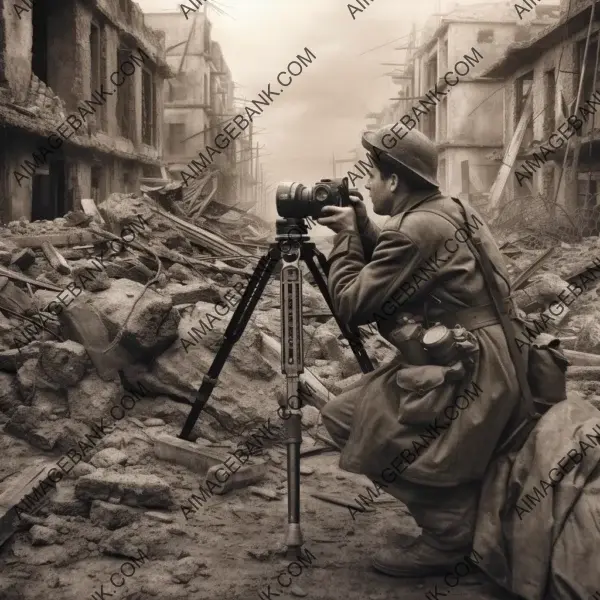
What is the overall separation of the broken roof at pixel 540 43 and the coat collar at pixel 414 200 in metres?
14.7

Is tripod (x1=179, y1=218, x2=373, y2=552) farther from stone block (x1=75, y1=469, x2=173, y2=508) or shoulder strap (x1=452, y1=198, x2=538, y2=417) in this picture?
stone block (x1=75, y1=469, x2=173, y2=508)

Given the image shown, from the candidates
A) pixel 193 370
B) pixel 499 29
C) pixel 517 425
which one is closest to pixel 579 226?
pixel 193 370

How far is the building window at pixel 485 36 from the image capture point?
26.7m

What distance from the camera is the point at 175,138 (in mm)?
30875

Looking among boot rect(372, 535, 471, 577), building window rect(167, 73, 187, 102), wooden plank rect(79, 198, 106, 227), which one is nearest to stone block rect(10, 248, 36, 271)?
wooden plank rect(79, 198, 106, 227)

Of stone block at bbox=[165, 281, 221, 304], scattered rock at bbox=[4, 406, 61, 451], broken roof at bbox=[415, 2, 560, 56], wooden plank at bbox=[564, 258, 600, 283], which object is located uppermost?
broken roof at bbox=[415, 2, 560, 56]

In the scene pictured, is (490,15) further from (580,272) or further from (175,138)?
(580,272)

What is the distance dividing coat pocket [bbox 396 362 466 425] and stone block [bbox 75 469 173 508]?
58.7 inches

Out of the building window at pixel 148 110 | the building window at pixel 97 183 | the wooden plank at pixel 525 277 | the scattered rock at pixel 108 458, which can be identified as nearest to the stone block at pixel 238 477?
the scattered rock at pixel 108 458

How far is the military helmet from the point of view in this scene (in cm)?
289

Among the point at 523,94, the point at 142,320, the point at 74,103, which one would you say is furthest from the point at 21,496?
the point at 523,94

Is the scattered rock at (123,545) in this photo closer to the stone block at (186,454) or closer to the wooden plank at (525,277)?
the stone block at (186,454)

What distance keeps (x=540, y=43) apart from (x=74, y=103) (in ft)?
40.1

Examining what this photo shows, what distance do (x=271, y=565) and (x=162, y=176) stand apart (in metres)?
20.3
